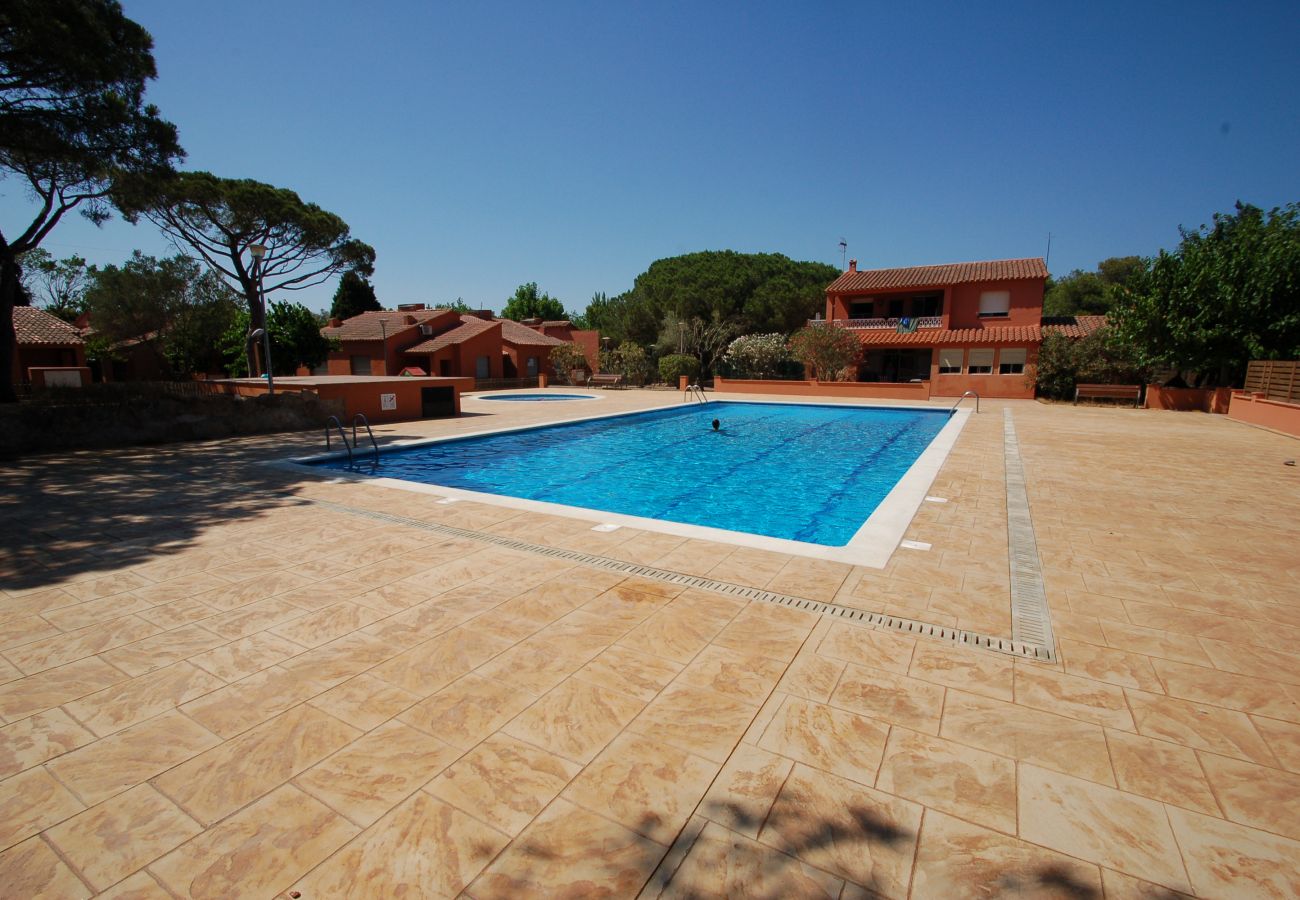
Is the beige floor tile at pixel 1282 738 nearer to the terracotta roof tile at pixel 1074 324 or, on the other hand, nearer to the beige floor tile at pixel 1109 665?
the beige floor tile at pixel 1109 665

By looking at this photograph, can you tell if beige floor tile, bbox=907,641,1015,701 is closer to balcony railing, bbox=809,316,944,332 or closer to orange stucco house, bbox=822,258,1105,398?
orange stucco house, bbox=822,258,1105,398

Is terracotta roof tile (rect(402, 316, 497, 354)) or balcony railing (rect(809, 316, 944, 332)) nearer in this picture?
balcony railing (rect(809, 316, 944, 332))

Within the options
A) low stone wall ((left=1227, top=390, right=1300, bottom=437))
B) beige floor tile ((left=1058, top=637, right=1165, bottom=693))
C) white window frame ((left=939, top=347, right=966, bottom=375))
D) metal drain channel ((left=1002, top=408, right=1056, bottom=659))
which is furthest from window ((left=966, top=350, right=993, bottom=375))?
beige floor tile ((left=1058, top=637, right=1165, bottom=693))

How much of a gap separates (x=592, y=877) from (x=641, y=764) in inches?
23.2

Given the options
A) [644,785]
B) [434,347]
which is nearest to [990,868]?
[644,785]

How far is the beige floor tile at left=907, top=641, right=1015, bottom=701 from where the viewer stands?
3.11 m

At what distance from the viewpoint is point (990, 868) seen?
197 centimetres

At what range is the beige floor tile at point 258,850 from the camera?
190 cm

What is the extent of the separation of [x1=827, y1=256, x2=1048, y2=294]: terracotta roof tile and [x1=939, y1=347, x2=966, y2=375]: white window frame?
3461 mm

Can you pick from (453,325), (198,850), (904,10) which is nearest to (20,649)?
(198,850)

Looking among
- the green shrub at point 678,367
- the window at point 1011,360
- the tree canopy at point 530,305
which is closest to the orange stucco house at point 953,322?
the window at point 1011,360

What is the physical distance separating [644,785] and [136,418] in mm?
13933

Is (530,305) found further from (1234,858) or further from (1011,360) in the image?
(1234,858)

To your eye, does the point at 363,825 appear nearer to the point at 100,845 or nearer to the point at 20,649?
the point at 100,845
